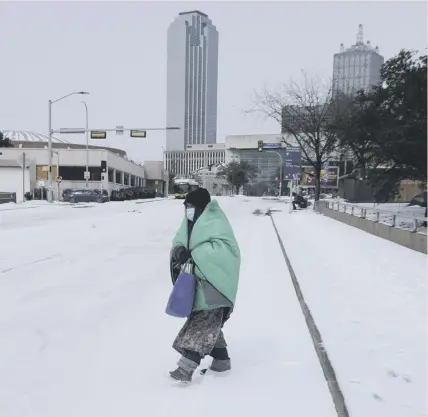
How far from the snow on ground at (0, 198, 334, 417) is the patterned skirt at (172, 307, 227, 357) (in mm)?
345

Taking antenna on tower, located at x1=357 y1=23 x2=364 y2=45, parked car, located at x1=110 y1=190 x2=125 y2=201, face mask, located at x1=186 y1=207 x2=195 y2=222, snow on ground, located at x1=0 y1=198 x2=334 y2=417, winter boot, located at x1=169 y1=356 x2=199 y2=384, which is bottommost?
parked car, located at x1=110 y1=190 x2=125 y2=201

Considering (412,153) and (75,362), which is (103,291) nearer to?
(75,362)

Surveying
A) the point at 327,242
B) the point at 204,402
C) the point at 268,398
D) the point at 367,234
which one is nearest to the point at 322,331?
the point at 268,398

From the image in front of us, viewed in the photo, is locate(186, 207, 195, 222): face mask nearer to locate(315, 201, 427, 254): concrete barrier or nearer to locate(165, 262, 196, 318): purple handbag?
locate(165, 262, 196, 318): purple handbag

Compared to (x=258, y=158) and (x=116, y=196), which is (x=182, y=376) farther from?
(x=258, y=158)

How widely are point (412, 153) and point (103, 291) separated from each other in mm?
11444

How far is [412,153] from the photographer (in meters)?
14.9

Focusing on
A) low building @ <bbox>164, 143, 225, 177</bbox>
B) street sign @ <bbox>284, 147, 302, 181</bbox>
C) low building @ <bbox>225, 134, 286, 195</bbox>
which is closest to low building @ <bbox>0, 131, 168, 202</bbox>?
street sign @ <bbox>284, 147, 302, 181</bbox>

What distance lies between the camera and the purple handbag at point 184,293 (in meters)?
3.65

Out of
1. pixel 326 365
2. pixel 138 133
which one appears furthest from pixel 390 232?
pixel 138 133

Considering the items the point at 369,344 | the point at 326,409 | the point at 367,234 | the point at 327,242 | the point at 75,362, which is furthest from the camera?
the point at 367,234

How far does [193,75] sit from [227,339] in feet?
223

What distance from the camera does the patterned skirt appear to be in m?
3.80

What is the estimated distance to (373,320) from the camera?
213 inches
